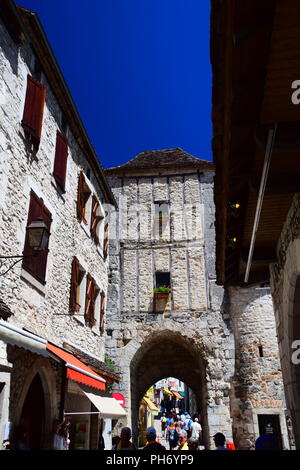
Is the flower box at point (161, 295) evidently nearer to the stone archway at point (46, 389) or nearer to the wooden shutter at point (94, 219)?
the wooden shutter at point (94, 219)

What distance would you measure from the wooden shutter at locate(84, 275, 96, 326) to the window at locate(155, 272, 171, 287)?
4.24 m

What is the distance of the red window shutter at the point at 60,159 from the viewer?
8.31 metres

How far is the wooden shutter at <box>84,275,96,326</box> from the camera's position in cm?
996

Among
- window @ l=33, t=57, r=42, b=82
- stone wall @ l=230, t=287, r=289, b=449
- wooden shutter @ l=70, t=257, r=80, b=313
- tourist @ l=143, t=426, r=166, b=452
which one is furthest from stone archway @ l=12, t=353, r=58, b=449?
stone wall @ l=230, t=287, r=289, b=449

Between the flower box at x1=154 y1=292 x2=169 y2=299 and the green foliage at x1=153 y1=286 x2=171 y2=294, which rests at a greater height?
the green foliage at x1=153 y1=286 x2=171 y2=294

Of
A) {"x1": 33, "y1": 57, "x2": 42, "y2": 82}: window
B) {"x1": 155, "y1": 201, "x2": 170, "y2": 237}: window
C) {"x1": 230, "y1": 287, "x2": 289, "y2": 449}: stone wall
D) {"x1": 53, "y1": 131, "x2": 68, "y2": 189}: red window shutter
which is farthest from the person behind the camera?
{"x1": 155, "y1": 201, "x2": 170, "y2": 237}: window

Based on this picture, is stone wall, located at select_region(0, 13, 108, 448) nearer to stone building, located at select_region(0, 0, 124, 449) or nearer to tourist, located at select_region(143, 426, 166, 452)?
stone building, located at select_region(0, 0, 124, 449)

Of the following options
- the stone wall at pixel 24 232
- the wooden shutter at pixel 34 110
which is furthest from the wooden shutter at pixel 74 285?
the wooden shutter at pixel 34 110

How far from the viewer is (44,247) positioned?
5.70 meters

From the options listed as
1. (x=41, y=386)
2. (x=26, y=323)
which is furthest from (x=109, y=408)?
(x=26, y=323)

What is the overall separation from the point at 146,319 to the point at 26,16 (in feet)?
32.0

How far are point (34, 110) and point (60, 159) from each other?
1.49m
